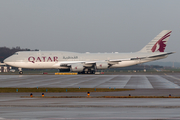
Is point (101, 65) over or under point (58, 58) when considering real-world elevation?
under

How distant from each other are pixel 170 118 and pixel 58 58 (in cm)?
6482

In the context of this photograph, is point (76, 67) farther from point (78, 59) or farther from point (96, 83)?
point (96, 83)

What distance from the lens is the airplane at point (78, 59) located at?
7706 cm

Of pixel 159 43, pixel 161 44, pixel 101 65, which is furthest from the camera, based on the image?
pixel 161 44

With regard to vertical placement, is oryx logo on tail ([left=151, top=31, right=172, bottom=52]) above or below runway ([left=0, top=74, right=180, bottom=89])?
above

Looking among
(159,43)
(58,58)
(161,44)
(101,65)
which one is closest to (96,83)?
(101,65)

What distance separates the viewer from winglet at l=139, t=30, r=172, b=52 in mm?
80875

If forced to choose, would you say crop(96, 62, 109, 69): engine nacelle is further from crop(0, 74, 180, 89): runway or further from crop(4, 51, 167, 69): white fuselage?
crop(0, 74, 180, 89): runway

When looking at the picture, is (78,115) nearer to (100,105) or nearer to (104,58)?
(100,105)

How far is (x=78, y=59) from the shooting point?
3100 inches

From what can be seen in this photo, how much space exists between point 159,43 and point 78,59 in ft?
75.0

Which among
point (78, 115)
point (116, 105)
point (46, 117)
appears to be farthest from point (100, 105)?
point (46, 117)

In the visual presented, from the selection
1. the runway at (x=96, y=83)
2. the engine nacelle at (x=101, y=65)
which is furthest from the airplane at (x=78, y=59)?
the runway at (x=96, y=83)

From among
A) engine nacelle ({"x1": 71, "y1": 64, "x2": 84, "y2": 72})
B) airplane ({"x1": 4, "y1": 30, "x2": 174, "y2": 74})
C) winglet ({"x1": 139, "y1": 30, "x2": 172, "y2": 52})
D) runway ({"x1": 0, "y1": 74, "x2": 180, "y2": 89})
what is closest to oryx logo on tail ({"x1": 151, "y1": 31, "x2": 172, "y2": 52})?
winglet ({"x1": 139, "y1": 30, "x2": 172, "y2": 52})
